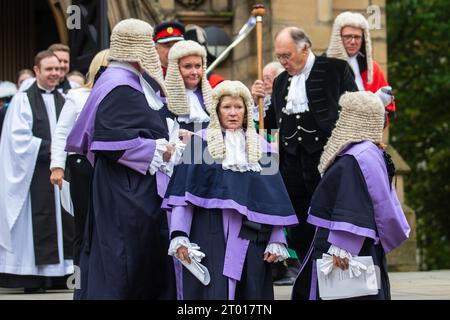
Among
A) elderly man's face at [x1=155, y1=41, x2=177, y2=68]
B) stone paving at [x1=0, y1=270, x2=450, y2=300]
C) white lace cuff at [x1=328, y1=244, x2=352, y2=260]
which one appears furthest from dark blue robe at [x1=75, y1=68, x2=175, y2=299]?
stone paving at [x1=0, y1=270, x2=450, y2=300]

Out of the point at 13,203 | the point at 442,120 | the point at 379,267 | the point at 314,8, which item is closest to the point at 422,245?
the point at 442,120

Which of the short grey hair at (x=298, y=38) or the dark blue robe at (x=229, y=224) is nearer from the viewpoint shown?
the dark blue robe at (x=229, y=224)

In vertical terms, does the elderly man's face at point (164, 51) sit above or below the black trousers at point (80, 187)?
above

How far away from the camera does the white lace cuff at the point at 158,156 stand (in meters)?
8.24

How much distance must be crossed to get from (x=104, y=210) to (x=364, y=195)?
1.60 m

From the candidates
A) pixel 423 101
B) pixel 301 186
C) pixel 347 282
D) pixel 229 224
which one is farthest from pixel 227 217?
pixel 423 101

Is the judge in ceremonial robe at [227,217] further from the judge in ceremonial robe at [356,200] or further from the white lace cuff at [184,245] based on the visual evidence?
the judge in ceremonial robe at [356,200]

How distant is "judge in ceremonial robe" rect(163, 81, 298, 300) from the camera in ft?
26.3

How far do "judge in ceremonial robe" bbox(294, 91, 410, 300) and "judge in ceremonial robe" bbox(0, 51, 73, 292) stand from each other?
3.76m

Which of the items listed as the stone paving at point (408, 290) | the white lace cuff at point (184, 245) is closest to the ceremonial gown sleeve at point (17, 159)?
the stone paving at point (408, 290)

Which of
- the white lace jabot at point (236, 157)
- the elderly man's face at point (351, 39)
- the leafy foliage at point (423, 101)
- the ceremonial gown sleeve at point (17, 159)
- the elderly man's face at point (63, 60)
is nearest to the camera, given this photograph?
the white lace jabot at point (236, 157)

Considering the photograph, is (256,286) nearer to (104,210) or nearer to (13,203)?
(104,210)

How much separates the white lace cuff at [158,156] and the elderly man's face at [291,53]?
185 cm
